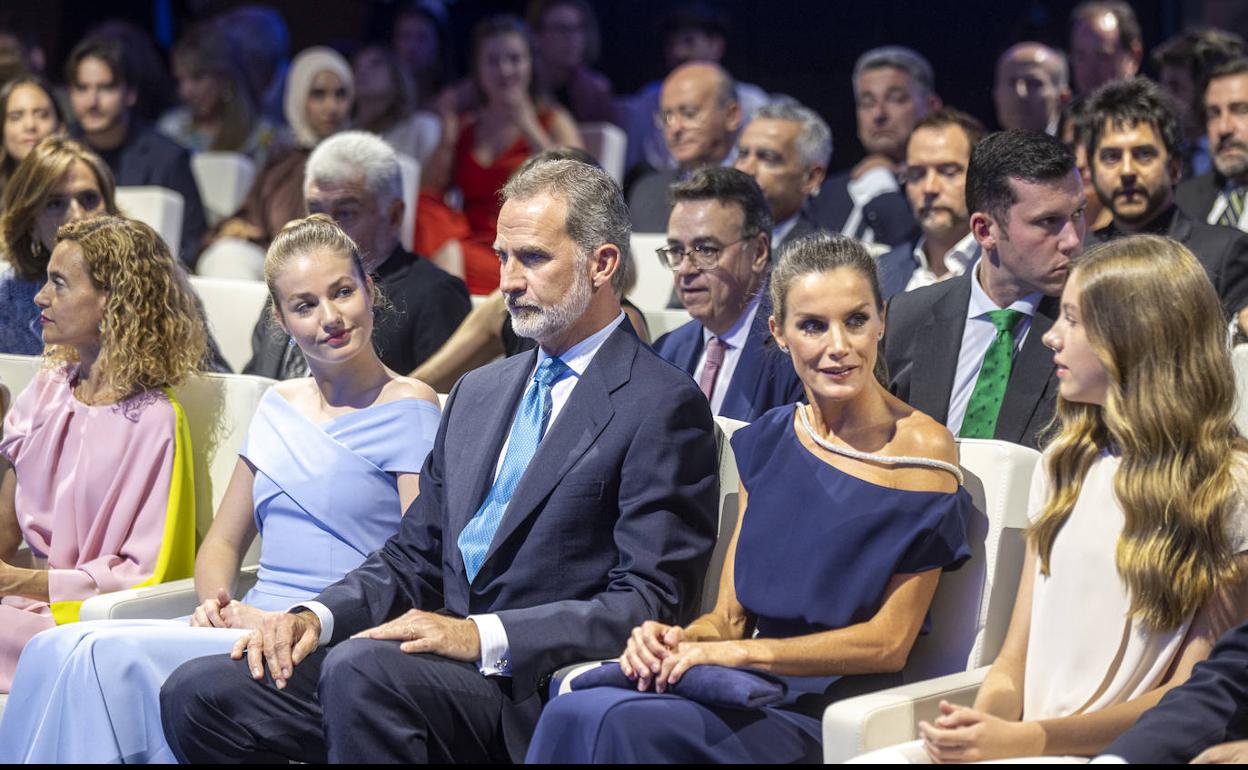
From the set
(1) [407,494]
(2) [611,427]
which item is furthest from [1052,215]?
(1) [407,494]

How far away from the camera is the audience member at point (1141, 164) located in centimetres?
425

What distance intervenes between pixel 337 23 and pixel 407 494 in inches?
247

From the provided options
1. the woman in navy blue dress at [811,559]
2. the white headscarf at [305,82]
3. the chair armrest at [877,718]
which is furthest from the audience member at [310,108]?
the chair armrest at [877,718]

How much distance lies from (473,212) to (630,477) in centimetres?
403

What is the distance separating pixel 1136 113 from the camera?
4422 millimetres

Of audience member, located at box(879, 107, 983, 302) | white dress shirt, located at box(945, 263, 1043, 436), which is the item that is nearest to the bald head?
audience member, located at box(879, 107, 983, 302)

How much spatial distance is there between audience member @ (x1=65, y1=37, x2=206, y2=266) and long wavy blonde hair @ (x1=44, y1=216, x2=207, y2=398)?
102 inches

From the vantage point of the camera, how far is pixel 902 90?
20.1 ft

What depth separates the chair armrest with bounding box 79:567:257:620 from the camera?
338 centimetres

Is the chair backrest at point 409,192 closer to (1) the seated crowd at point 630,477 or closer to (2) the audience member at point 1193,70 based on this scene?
(1) the seated crowd at point 630,477

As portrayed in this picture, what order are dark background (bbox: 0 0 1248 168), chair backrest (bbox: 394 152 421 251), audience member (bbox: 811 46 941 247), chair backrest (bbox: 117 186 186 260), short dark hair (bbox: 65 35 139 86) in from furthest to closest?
dark background (bbox: 0 0 1248 168) → short dark hair (bbox: 65 35 139 86) → chair backrest (bbox: 394 152 421 251) → audience member (bbox: 811 46 941 247) → chair backrest (bbox: 117 186 186 260)

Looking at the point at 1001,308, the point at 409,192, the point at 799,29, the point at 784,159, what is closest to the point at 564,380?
the point at 1001,308

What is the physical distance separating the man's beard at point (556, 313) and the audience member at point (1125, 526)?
2.93 feet

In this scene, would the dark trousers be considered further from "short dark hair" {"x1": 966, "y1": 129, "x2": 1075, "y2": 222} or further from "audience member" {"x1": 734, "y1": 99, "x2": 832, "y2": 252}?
"audience member" {"x1": 734, "y1": 99, "x2": 832, "y2": 252}
